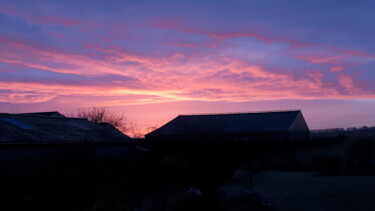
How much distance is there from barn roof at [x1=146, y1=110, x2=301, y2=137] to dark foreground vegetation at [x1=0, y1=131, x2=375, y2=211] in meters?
13.0

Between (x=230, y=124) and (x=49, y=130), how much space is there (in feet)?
96.1

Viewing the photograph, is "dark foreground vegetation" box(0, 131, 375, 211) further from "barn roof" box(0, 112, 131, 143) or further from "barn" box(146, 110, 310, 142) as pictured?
"barn" box(146, 110, 310, 142)

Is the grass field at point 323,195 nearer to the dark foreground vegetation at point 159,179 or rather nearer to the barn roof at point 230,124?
the dark foreground vegetation at point 159,179

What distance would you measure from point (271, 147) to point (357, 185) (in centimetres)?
1777

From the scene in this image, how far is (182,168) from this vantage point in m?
20.4

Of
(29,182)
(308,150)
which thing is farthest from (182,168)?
(308,150)

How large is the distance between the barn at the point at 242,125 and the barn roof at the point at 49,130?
62.4ft

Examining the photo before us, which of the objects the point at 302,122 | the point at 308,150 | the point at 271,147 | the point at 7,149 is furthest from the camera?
the point at 302,122

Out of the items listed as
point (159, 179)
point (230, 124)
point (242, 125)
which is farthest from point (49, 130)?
point (230, 124)

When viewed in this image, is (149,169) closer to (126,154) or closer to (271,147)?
(126,154)

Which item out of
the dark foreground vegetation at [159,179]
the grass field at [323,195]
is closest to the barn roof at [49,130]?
the dark foreground vegetation at [159,179]

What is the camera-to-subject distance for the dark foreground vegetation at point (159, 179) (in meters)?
12.2

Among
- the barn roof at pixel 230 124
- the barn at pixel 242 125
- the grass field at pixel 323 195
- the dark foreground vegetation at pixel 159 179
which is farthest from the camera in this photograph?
the barn roof at pixel 230 124

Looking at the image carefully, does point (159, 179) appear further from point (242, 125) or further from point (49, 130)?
point (242, 125)
